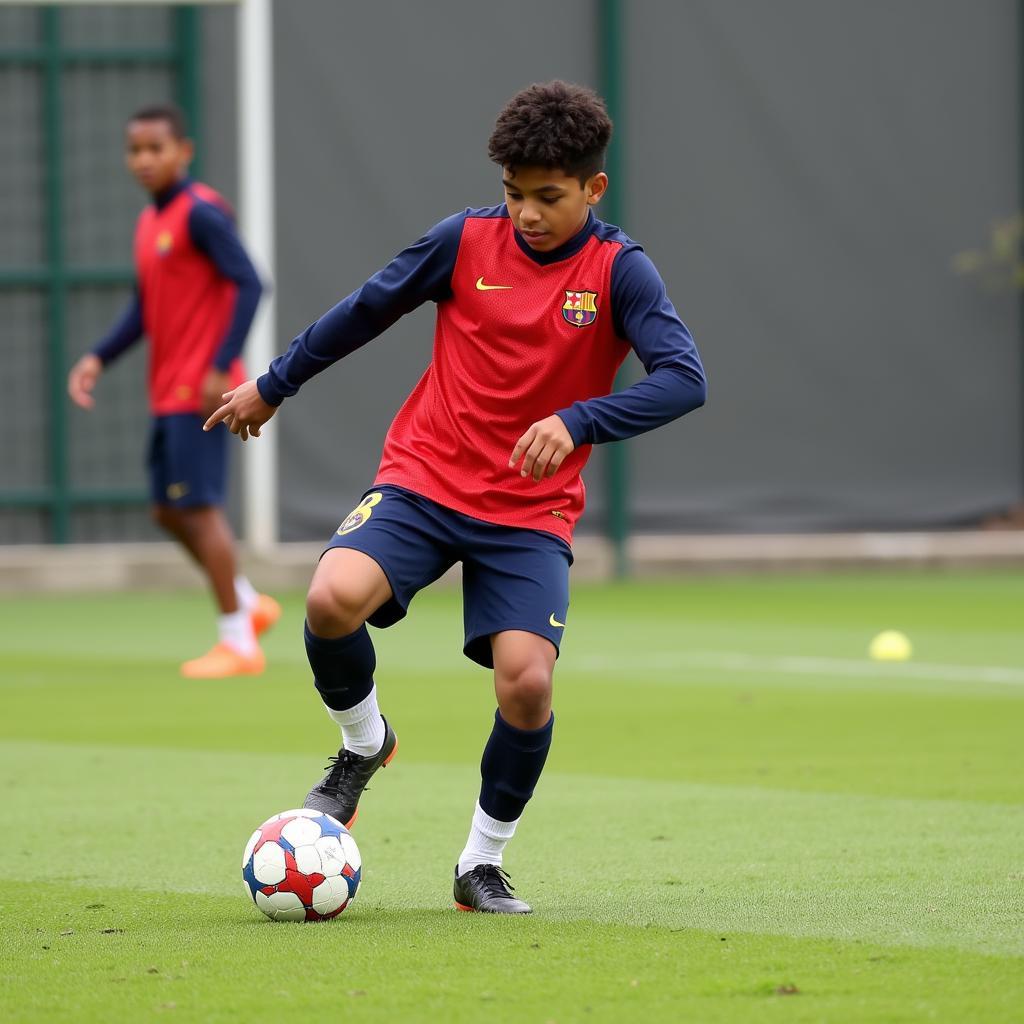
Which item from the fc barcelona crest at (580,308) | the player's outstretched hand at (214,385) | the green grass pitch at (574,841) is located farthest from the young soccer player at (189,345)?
the fc barcelona crest at (580,308)

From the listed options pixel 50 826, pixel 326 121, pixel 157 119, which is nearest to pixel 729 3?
pixel 326 121

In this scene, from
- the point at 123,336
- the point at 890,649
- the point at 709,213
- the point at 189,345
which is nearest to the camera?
the point at 189,345

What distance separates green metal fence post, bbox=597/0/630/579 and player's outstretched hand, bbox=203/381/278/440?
1265 cm

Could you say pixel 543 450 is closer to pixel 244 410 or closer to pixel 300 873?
pixel 244 410

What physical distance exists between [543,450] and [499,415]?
0.49 meters

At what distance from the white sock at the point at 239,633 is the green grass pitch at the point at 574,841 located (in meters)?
0.23

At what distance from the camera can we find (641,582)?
16812mm

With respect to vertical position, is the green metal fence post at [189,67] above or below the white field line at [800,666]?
above

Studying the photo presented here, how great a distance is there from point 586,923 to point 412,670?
19.6 feet

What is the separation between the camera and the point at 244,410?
489 centimetres

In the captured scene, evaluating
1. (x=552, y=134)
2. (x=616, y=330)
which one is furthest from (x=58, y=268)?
(x=552, y=134)

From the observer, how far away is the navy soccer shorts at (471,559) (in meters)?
4.76

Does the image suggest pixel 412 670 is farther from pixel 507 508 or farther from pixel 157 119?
pixel 507 508

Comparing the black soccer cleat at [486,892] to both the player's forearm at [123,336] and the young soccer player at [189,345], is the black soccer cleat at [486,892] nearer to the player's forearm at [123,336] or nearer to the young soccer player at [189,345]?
the young soccer player at [189,345]
